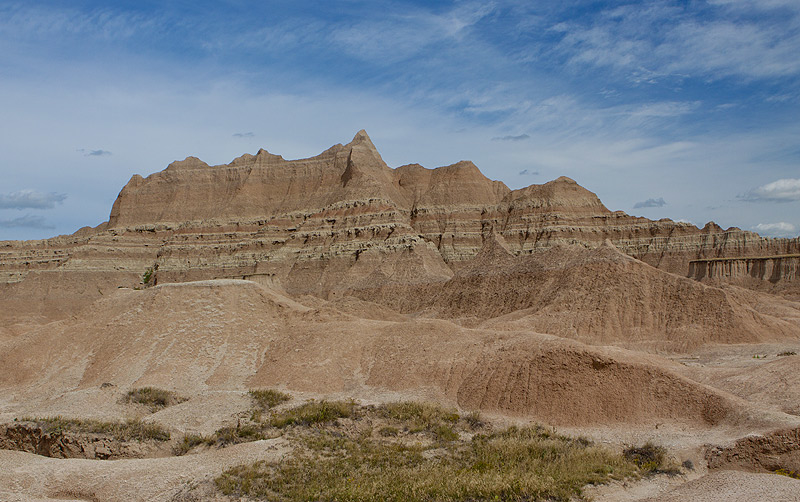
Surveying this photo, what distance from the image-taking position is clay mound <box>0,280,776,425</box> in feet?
59.8

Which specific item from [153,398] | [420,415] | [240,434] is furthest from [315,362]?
[240,434]

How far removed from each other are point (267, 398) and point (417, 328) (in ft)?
23.6

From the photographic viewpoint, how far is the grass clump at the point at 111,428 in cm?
1598

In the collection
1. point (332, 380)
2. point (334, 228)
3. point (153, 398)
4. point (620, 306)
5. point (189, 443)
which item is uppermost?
point (334, 228)

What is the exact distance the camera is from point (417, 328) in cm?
2555

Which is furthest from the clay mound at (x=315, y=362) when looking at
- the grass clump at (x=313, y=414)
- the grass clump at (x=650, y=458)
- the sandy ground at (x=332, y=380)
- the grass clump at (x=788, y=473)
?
the grass clump at (x=313, y=414)

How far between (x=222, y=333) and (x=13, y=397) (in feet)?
25.2

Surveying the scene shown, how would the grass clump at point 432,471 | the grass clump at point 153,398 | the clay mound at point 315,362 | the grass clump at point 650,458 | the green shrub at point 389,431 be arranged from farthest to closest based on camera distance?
1. the grass clump at point 153,398
2. the clay mound at point 315,362
3. the green shrub at point 389,431
4. the grass clump at point 650,458
5. the grass clump at point 432,471

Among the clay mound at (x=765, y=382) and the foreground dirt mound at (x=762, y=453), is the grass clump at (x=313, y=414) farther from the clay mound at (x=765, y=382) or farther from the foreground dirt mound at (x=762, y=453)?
the clay mound at (x=765, y=382)

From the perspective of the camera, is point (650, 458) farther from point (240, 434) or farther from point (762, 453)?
point (240, 434)

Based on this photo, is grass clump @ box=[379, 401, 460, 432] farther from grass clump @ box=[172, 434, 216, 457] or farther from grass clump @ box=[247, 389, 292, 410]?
grass clump @ box=[172, 434, 216, 457]

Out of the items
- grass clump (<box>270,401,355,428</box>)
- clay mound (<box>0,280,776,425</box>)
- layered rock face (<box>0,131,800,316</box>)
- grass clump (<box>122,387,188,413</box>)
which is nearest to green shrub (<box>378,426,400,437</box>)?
grass clump (<box>270,401,355,428</box>)

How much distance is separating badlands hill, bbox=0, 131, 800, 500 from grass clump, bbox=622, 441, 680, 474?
0.70 metres

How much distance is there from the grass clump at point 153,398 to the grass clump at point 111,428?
3476 mm
